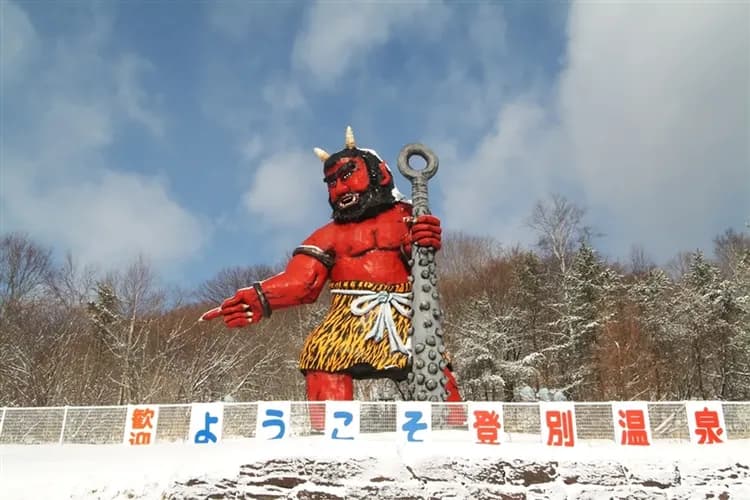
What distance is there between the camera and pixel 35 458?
7.50 meters

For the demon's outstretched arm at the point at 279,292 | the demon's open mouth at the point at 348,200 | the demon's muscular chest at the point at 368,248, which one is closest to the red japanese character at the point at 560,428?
the demon's muscular chest at the point at 368,248

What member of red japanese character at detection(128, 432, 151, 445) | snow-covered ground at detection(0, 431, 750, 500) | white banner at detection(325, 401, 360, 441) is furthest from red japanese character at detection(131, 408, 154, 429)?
white banner at detection(325, 401, 360, 441)

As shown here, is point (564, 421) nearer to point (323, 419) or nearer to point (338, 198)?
point (323, 419)

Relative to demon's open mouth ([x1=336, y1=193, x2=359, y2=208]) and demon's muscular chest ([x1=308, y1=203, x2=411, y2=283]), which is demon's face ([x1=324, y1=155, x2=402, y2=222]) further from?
demon's muscular chest ([x1=308, y1=203, x2=411, y2=283])

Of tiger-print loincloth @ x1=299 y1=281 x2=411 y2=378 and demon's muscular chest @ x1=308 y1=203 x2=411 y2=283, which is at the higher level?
demon's muscular chest @ x1=308 y1=203 x2=411 y2=283

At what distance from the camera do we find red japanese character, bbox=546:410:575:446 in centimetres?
689

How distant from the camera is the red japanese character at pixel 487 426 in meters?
6.96

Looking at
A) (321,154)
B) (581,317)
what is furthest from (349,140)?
(581,317)

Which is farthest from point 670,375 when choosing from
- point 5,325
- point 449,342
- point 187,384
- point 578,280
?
point 5,325

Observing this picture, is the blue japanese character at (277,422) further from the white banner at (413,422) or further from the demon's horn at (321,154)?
the demon's horn at (321,154)

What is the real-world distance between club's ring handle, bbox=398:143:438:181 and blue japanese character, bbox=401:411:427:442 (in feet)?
14.0

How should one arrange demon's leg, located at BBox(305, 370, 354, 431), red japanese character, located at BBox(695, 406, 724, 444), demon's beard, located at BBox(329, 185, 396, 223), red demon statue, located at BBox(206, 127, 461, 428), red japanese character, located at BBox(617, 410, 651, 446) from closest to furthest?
red japanese character, located at BBox(617, 410, 651, 446)
red japanese character, located at BBox(695, 406, 724, 444)
demon's leg, located at BBox(305, 370, 354, 431)
red demon statue, located at BBox(206, 127, 461, 428)
demon's beard, located at BBox(329, 185, 396, 223)

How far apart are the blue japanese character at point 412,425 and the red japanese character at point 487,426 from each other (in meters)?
0.67

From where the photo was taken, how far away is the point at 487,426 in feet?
23.1
